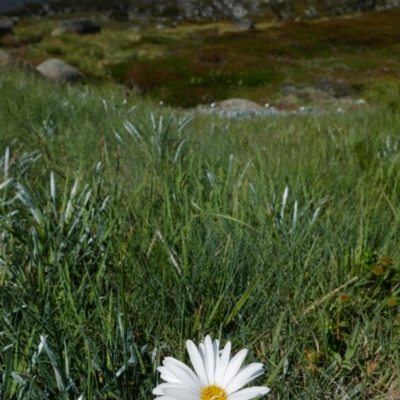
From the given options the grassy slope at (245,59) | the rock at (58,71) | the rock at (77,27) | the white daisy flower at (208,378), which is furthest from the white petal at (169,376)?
the rock at (77,27)

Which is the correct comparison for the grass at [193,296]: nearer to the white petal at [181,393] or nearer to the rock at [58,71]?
the white petal at [181,393]

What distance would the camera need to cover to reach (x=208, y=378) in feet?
2.78

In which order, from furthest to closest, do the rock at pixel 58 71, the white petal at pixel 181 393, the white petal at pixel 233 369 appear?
the rock at pixel 58 71, the white petal at pixel 233 369, the white petal at pixel 181 393

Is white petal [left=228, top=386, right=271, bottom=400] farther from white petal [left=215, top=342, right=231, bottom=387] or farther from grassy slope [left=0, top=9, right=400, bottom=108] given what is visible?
grassy slope [left=0, top=9, right=400, bottom=108]

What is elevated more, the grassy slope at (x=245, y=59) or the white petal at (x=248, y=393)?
the white petal at (x=248, y=393)

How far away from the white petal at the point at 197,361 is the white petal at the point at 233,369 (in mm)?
35

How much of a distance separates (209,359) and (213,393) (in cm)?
7

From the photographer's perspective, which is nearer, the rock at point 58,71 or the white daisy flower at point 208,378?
the white daisy flower at point 208,378

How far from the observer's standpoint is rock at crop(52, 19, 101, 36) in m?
45.6

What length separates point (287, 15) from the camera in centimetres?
9350

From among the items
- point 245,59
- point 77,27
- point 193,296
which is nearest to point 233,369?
point 193,296

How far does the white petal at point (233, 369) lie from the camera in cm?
83

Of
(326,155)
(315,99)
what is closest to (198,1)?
(315,99)

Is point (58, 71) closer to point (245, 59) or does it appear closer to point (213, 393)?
point (245, 59)
